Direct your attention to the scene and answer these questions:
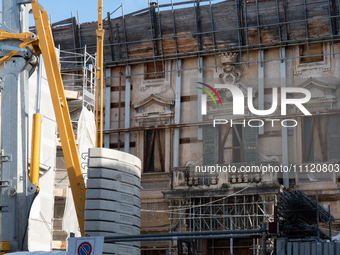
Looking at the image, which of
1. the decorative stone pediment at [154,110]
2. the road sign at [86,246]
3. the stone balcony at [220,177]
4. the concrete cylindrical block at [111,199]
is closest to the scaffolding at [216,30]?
the decorative stone pediment at [154,110]

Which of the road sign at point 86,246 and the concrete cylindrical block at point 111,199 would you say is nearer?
the road sign at point 86,246

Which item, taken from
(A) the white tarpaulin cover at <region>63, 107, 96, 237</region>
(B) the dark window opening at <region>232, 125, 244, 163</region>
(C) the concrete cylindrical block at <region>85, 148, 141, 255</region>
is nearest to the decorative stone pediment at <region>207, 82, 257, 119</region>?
(B) the dark window opening at <region>232, 125, 244, 163</region>

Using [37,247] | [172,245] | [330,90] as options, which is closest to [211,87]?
[330,90]

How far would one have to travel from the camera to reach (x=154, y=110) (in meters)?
29.6

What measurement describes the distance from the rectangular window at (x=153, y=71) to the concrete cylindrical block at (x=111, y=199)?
1209 cm

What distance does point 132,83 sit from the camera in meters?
30.6

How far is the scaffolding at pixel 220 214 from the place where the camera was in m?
25.2

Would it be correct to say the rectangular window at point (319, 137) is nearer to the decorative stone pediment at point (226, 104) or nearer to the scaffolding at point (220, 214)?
the decorative stone pediment at point (226, 104)

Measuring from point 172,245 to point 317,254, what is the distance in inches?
630

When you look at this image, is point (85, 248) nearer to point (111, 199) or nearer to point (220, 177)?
point (111, 199)

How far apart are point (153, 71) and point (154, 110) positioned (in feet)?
6.91

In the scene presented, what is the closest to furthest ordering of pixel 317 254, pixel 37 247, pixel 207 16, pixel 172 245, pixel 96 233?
pixel 317 254 → pixel 96 233 → pixel 37 247 → pixel 172 245 → pixel 207 16

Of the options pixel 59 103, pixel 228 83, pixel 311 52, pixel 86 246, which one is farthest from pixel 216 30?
pixel 86 246

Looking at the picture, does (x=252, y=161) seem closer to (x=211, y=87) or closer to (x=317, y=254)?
(x=211, y=87)
